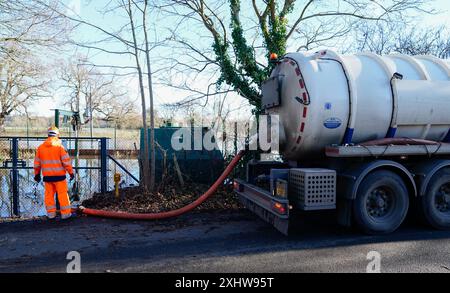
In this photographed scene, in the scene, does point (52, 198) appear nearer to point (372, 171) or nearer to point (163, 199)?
point (163, 199)

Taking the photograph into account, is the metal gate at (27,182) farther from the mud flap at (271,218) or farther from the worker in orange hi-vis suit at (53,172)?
the mud flap at (271,218)

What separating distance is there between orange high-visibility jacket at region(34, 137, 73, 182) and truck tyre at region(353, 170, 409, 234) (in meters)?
4.96

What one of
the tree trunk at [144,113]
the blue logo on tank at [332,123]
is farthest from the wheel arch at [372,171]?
the tree trunk at [144,113]

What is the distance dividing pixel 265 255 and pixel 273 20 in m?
6.87

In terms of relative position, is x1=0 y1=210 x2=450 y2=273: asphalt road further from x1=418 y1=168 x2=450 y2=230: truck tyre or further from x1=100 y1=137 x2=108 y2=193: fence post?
x1=100 y1=137 x2=108 y2=193: fence post

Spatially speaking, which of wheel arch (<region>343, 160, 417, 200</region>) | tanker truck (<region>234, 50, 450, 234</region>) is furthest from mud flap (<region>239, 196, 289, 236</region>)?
wheel arch (<region>343, 160, 417, 200</region>)

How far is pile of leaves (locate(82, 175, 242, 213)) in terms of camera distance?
23.4 feet

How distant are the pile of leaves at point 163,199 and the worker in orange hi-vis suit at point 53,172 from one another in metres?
0.92

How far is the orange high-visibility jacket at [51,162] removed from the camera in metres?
6.22

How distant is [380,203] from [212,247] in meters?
2.70

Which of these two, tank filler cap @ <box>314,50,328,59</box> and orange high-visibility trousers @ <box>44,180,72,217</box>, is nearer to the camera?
tank filler cap @ <box>314,50,328,59</box>

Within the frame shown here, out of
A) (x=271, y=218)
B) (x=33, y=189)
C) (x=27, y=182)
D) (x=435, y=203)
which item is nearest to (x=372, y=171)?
(x=435, y=203)
